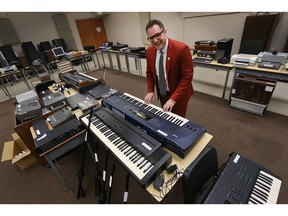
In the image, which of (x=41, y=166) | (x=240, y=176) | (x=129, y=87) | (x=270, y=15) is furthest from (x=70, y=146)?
(x=270, y=15)

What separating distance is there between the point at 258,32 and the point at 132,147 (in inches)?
188

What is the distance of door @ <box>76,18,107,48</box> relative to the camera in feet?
27.1

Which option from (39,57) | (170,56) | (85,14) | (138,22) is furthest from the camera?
(85,14)

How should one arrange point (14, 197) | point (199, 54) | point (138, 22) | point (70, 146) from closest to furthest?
point (70, 146)
point (14, 197)
point (199, 54)
point (138, 22)

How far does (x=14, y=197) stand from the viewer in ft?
5.97

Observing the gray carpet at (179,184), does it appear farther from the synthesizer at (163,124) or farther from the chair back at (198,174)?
the synthesizer at (163,124)

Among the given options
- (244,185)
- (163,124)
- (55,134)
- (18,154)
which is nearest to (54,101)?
(55,134)

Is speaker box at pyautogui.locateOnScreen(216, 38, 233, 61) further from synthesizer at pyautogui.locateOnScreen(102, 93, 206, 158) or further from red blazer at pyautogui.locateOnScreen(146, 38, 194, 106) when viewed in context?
synthesizer at pyautogui.locateOnScreen(102, 93, 206, 158)

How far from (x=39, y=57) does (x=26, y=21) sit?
1657 millimetres

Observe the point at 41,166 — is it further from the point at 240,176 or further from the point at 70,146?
the point at 240,176

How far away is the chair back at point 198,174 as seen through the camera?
0.97 metres

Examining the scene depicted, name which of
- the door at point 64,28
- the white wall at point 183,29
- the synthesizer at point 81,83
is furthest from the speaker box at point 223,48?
the door at point 64,28

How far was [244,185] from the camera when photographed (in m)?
1.01

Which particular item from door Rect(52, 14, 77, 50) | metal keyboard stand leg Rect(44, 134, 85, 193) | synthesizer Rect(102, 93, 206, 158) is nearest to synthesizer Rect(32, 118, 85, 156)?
metal keyboard stand leg Rect(44, 134, 85, 193)
